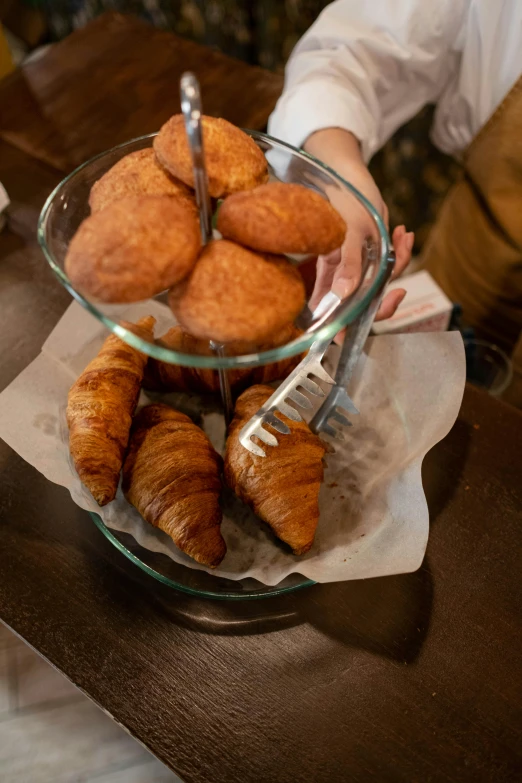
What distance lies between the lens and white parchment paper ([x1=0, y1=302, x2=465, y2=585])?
539 mm

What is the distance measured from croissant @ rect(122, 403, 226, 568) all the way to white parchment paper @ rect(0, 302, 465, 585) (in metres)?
0.04

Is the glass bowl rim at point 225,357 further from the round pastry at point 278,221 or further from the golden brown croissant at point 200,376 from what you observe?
the golden brown croissant at point 200,376

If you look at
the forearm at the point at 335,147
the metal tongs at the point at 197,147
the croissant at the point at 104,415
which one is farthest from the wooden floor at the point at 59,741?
the forearm at the point at 335,147

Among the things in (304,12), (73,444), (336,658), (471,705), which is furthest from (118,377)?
(304,12)

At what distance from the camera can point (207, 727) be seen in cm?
49

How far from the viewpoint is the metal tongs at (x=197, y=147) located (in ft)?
1.07

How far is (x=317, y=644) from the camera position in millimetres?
535

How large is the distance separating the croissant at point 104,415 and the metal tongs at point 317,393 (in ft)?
0.44

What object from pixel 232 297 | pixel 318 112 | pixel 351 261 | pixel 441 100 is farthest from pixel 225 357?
pixel 441 100

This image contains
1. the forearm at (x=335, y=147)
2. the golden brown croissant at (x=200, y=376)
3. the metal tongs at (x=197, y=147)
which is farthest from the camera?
the forearm at (x=335, y=147)

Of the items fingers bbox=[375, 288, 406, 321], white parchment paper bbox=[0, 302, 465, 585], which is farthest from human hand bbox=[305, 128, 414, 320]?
white parchment paper bbox=[0, 302, 465, 585]

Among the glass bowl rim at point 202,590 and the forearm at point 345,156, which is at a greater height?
the forearm at point 345,156

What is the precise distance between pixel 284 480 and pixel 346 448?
0.12 m

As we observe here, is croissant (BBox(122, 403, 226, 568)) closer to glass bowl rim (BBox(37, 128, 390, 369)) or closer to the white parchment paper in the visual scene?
the white parchment paper
